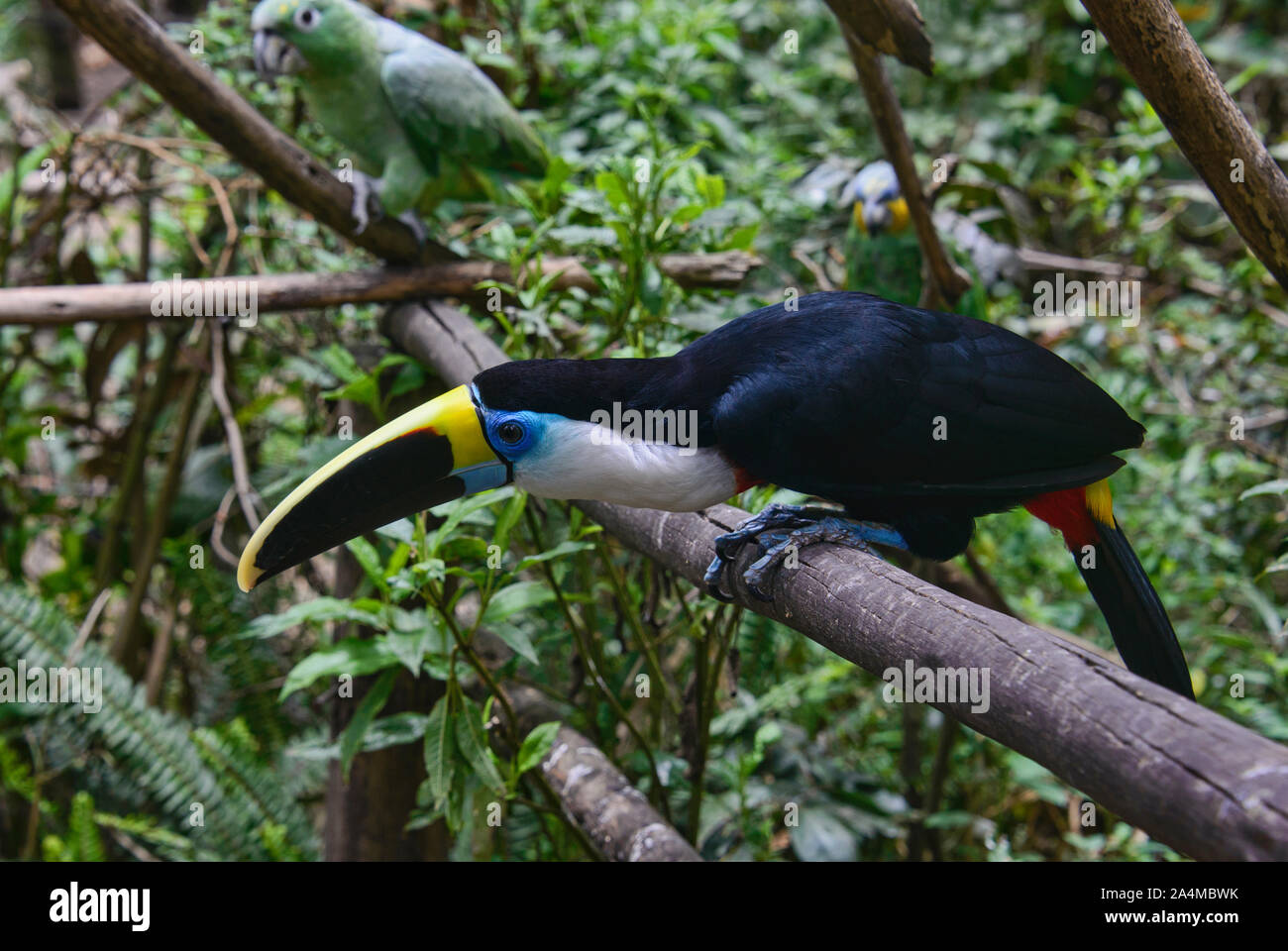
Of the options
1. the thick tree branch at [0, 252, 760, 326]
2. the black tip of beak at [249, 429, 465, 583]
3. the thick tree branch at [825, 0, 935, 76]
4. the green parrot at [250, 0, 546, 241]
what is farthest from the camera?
the green parrot at [250, 0, 546, 241]

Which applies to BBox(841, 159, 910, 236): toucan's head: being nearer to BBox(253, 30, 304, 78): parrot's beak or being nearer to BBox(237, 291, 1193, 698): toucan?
BBox(237, 291, 1193, 698): toucan

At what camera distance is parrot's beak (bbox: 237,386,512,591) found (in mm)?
1658

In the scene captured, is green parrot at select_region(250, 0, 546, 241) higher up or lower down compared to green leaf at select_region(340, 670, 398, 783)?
higher up

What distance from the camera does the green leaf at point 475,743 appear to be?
78.5 inches

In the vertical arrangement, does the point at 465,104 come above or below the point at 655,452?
above

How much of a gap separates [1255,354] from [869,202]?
161 centimetres

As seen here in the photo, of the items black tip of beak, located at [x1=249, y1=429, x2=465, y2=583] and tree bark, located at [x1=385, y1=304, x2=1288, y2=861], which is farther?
black tip of beak, located at [x1=249, y1=429, x2=465, y2=583]

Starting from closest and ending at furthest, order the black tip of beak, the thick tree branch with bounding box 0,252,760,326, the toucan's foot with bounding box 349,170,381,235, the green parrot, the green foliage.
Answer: the black tip of beak, the green foliage, the thick tree branch with bounding box 0,252,760,326, the toucan's foot with bounding box 349,170,381,235, the green parrot

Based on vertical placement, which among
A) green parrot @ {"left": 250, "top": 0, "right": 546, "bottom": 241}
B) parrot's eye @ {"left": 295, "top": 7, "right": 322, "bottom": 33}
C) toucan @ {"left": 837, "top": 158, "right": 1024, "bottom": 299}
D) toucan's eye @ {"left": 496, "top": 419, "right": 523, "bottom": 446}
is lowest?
toucan's eye @ {"left": 496, "top": 419, "right": 523, "bottom": 446}

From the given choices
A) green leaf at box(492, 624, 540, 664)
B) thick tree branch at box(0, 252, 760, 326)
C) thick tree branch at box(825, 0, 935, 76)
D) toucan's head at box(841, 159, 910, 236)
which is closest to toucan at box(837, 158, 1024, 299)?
toucan's head at box(841, 159, 910, 236)

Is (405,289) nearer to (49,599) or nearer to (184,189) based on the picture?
(49,599)

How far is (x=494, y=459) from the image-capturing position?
1714mm
